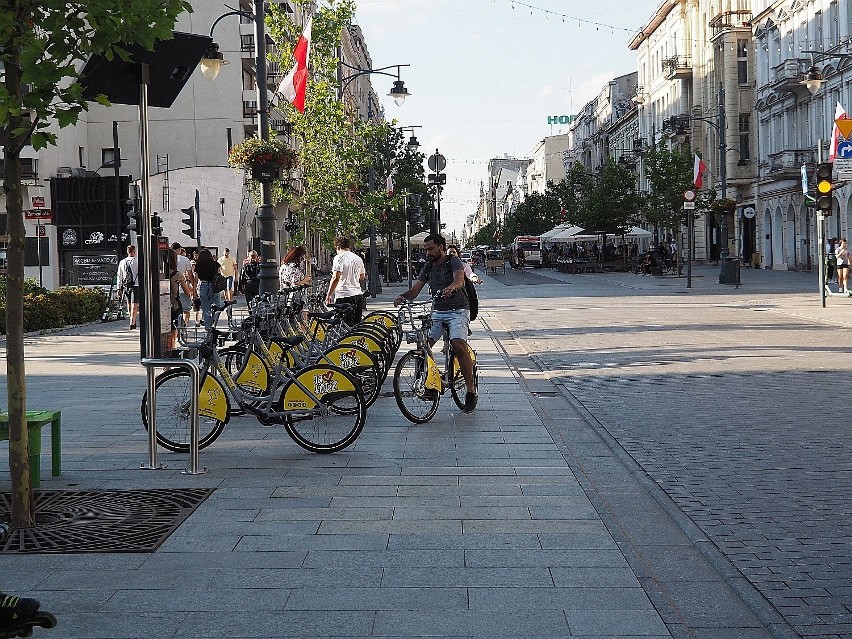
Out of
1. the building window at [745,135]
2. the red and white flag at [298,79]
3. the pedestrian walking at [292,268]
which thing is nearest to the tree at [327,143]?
the red and white flag at [298,79]

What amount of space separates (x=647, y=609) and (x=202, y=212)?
4313 centimetres

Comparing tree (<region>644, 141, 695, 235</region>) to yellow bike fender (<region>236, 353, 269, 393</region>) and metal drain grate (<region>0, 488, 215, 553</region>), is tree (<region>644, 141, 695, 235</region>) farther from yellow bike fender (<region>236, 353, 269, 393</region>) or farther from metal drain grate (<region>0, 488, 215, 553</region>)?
metal drain grate (<region>0, 488, 215, 553</region>)

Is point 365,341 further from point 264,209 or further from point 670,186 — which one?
point 670,186

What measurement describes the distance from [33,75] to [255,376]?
159 inches

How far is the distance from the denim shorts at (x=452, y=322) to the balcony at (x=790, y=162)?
43.3m

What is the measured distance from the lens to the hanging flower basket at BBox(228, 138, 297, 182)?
2000 centimetres

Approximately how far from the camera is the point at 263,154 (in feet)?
65.5

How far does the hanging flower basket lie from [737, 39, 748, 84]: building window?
2024 inches

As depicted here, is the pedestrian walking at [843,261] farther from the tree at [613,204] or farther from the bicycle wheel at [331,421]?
the tree at [613,204]

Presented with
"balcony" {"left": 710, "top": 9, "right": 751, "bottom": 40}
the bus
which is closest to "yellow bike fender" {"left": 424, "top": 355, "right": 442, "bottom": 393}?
"balcony" {"left": 710, "top": 9, "right": 751, "bottom": 40}

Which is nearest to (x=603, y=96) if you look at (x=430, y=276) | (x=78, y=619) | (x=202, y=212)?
(x=202, y=212)

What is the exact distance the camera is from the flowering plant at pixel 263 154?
1998 cm

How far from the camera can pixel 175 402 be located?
939 centimetres

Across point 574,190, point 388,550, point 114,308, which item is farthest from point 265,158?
point 574,190
